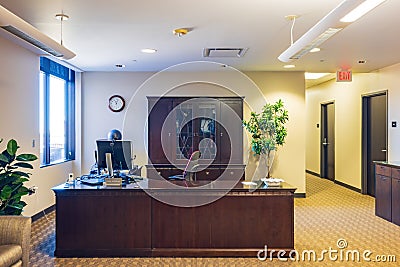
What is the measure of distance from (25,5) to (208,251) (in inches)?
118

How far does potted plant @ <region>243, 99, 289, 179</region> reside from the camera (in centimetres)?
688

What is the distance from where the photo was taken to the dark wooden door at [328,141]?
9768 mm

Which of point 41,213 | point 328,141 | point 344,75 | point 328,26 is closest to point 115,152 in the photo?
point 41,213

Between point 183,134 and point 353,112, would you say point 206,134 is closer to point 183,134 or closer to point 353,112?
point 183,134

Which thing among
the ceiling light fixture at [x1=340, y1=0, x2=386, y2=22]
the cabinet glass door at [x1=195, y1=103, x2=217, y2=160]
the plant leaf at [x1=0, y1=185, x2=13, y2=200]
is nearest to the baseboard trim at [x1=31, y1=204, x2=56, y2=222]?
the plant leaf at [x1=0, y1=185, x2=13, y2=200]

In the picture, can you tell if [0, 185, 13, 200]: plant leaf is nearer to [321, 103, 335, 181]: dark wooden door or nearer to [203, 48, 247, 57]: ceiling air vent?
[203, 48, 247, 57]: ceiling air vent

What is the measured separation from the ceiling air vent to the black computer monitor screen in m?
1.84

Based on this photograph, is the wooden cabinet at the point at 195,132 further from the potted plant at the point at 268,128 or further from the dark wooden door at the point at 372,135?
the dark wooden door at the point at 372,135

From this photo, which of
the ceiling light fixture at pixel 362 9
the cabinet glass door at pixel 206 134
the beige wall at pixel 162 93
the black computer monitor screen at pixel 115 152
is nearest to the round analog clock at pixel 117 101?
the beige wall at pixel 162 93

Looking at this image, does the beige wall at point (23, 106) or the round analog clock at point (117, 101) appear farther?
the round analog clock at point (117, 101)

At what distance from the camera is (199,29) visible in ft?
13.9

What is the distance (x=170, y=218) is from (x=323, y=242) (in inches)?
74.7

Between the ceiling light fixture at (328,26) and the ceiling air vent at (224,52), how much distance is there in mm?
1588

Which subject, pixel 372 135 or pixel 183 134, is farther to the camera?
pixel 372 135
